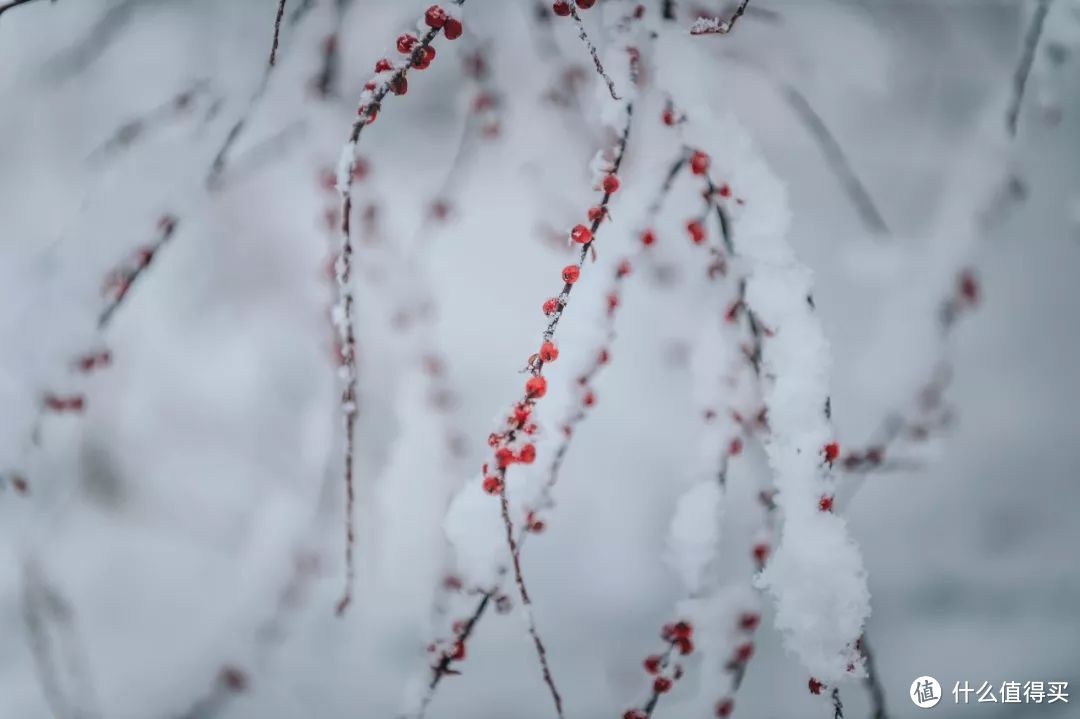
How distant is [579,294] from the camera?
0.50 meters

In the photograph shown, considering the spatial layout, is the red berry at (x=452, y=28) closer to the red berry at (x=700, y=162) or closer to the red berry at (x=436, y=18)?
the red berry at (x=436, y=18)

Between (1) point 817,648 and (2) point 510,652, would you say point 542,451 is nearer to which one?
(1) point 817,648

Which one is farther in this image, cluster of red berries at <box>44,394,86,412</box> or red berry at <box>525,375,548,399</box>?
cluster of red berries at <box>44,394,86,412</box>

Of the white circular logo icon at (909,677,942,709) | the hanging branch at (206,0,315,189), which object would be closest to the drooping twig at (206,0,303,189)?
the hanging branch at (206,0,315,189)

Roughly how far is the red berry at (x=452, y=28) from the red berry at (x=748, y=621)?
57 cm

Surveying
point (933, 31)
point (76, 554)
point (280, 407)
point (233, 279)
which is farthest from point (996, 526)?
point (76, 554)

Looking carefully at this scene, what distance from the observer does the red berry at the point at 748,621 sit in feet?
Result: 1.86

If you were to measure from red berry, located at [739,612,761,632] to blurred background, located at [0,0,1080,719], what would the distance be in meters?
0.40

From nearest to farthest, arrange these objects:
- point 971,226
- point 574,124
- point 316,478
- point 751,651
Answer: point 751,651 < point 971,226 < point 574,124 < point 316,478

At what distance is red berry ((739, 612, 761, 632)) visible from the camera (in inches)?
22.4

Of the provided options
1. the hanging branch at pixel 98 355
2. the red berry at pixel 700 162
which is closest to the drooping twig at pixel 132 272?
the hanging branch at pixel 98 355

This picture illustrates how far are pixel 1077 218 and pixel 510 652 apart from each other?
125 cm

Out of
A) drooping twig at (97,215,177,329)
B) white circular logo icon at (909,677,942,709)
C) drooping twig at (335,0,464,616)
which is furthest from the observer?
white circular logo icon at (909,677,942,709)

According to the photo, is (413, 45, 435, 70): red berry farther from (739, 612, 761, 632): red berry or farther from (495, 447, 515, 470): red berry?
(739, 612, 761, 632): red berry
